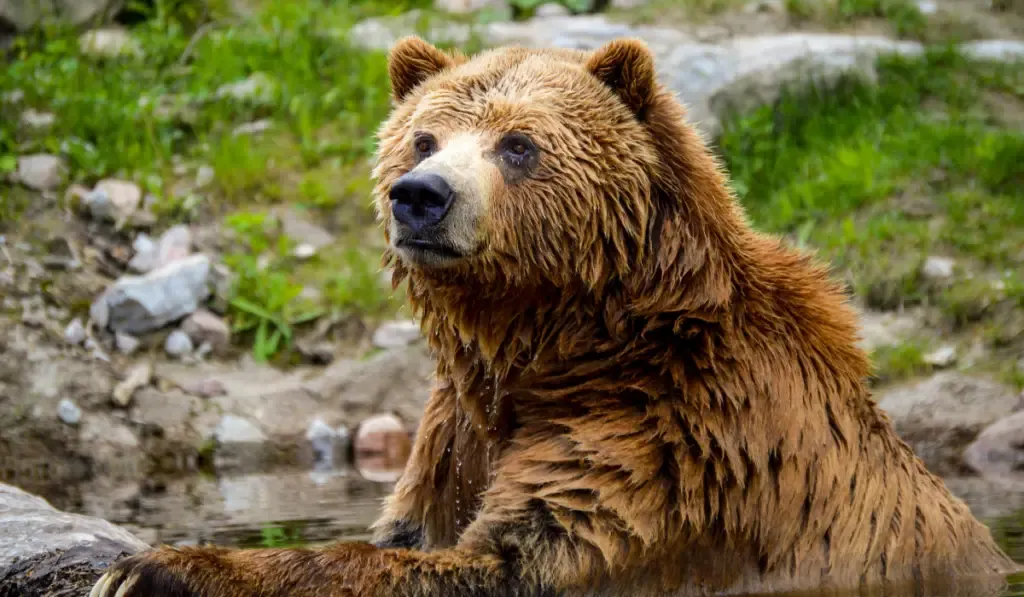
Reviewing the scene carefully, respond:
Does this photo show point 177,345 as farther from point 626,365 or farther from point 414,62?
point 626,365

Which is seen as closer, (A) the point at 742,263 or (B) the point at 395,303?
(A) the point at 742,263

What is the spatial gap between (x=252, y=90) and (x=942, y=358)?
20.5 ft

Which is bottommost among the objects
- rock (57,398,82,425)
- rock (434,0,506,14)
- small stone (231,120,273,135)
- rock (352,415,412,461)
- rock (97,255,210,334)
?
rock (352,415,412,461)

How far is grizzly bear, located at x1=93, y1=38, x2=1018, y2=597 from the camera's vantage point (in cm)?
442

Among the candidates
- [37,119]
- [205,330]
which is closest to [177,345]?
[205,330]

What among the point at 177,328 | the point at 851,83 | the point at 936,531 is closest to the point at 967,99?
the point at 851,83

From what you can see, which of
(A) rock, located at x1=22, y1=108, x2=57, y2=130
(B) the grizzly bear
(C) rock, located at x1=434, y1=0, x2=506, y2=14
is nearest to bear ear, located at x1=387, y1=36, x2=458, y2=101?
(B) the grizzly bear

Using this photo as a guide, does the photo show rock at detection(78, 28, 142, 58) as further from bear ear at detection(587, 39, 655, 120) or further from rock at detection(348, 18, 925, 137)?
bear ear at detection(587, 39, 655, 120)

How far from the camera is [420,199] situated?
4.41 m

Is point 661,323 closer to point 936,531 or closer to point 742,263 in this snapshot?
point 742,263

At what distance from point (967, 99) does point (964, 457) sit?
14.9 feet

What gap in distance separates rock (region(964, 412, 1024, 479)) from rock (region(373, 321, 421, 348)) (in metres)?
3.82

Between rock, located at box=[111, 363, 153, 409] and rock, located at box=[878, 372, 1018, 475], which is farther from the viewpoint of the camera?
rock, located at box=[111, 363, 153, 409]

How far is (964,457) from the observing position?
25.9ft
